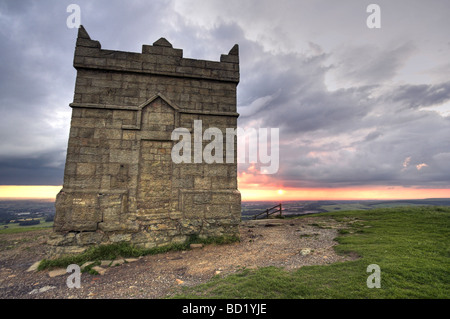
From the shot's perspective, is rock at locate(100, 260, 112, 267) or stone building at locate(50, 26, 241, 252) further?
stone building at locate(50, 26, 241, 252)

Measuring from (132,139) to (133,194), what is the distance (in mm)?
2122

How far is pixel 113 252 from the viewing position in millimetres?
7016

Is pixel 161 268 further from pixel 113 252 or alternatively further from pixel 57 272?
pixel 57 272

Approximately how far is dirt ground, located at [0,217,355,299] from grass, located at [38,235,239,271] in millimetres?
229

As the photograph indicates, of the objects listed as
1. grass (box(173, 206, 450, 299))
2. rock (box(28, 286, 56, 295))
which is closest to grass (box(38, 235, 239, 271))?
rock (box(28, 286, 56, 295))

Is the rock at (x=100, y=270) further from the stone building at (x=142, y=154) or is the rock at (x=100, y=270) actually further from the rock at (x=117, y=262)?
the stone building at (x=142, y=154)

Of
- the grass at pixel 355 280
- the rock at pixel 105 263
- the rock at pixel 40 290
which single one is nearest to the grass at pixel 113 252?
the rock at pixel 105 263

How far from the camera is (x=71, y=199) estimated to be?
712 cm

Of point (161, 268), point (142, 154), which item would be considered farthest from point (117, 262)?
point (142, 154)

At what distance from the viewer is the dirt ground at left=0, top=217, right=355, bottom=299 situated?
494 cm

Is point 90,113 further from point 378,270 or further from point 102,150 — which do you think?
point 378,270

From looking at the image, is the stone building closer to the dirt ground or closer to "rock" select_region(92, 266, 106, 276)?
the dirt ground
